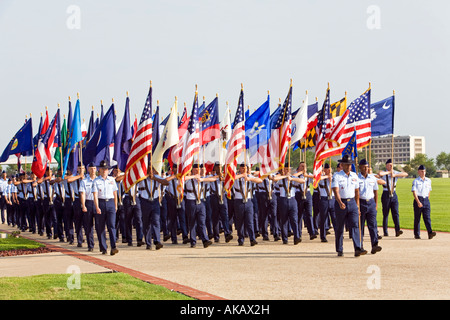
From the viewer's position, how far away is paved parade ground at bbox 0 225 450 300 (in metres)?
8.97

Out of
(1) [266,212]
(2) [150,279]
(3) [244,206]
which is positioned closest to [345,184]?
(3) [244,206]

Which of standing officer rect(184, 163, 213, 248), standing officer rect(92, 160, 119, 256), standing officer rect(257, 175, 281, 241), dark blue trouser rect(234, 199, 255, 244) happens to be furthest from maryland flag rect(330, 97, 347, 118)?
standing officer rect(92, 160, 119, 256)

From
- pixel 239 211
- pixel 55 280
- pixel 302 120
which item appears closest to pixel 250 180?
pixel 239 211

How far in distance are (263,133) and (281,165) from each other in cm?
260

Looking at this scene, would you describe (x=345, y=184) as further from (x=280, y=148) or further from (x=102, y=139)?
(x=102, y=139)

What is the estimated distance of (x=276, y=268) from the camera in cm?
1144

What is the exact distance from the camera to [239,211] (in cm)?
1590

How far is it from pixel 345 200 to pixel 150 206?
15.2 feet

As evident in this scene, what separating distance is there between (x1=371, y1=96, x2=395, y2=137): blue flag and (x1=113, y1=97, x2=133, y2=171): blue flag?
681 cm

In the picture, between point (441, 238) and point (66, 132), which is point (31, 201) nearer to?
point (66, 132)

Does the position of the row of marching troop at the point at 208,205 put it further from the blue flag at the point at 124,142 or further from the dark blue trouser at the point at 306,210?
the blue flag at the point at 124,142

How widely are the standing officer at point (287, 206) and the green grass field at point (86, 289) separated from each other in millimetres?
6353

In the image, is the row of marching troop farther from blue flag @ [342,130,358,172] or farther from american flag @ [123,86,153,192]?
blue flag @ [342,130,358,172]
